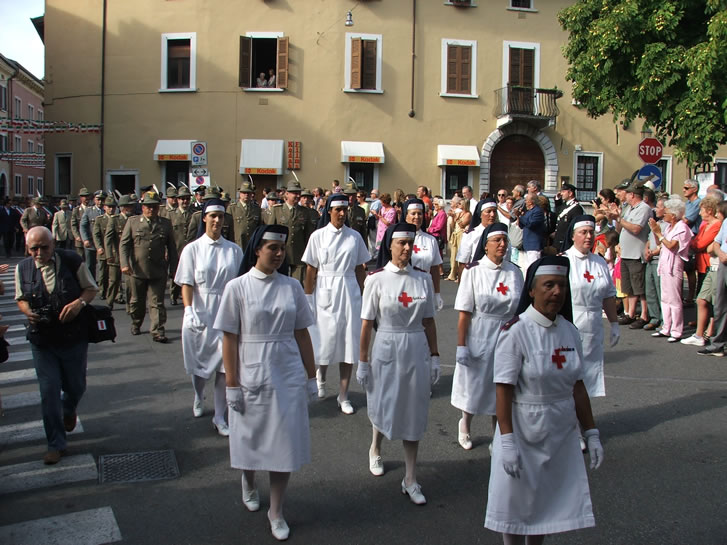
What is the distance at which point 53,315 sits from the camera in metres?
5.64

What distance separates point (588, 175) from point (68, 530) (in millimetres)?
29447

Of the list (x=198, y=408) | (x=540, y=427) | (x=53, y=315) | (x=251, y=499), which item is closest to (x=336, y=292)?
(x=198, y=408)

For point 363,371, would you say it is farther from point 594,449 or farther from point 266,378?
point 594,449

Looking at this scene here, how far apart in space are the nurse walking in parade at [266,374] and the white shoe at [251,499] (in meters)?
0.34

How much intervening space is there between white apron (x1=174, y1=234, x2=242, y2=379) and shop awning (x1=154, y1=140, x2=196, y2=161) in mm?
22347

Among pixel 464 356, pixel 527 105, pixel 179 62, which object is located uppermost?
pixel 179 62

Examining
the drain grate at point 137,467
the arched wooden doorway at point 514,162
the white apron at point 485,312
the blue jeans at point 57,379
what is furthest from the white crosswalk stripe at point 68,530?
the arched wooden doorway at point 514,162

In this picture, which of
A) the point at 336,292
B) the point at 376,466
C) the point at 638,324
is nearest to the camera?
the point at 376,466

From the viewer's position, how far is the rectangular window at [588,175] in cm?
3067

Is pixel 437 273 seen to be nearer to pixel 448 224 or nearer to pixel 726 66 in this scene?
pixel 726 66

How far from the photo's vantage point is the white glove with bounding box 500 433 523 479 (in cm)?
345

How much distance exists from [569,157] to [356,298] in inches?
994

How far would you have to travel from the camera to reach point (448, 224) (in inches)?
823

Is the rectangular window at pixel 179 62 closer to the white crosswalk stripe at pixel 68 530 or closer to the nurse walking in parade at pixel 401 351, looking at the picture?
the nurse walking in parade at pixel 401 351
